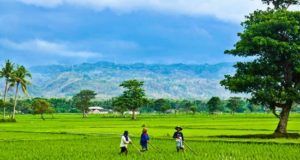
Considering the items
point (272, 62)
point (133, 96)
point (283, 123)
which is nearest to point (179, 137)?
point (283, 123)

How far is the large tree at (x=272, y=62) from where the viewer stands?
4934 cm

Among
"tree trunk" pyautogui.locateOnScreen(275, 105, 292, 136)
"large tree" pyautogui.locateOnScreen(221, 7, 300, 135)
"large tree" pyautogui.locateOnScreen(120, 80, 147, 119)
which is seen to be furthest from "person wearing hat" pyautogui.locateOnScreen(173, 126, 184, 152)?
"large tree" pyautogui.locateOnScreen(120, 80, 147, 119)

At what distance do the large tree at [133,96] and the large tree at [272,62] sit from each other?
9521cm

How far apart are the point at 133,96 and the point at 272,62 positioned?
328ft

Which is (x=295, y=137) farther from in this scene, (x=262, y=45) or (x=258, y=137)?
(x=262, y=45)

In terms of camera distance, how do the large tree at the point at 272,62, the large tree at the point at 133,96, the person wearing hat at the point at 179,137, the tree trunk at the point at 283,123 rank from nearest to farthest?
the person wearing hat at the point at 179,137, the large tree at the point at 272,62, the tree trunk at the point at 283,123, the large tree at the point at 133,96

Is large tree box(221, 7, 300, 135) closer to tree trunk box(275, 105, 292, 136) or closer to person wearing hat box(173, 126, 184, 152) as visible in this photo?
tree trunk box(275, 105, 292, 136)

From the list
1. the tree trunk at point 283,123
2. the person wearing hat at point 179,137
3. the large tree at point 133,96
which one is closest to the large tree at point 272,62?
the tree trunk at point 283,123

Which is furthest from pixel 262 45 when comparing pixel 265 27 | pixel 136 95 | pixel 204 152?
pixel 136 95

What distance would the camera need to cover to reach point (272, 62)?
5191cm

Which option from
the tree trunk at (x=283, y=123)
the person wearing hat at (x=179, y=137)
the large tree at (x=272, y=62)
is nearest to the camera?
the person wearing hat at (x=179, y=137)

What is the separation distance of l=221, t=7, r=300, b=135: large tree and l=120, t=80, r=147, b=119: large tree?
312 feet

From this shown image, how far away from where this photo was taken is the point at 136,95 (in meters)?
150

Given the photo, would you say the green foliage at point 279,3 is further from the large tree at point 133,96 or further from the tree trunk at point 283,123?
the large tree at point 133,96
